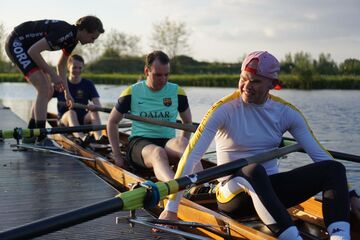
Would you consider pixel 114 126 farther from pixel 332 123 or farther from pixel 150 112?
pixel 332 123

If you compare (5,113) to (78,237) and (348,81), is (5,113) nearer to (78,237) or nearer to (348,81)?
(78,237)

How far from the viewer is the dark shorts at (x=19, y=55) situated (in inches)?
277

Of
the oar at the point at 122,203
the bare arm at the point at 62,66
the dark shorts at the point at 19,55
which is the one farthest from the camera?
the bare arm at the point at 62,66

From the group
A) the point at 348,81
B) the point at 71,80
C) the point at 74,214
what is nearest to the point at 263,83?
the point at 74,214

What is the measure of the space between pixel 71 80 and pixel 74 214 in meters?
6.20

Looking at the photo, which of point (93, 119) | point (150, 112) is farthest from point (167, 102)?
point (93, 119)

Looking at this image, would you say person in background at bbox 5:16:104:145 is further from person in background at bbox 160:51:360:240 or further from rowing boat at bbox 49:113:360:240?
person in background at bbox 160:51:360:240

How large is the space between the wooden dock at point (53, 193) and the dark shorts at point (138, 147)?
1.24ft

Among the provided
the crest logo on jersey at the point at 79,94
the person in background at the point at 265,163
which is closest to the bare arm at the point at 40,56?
the crest logo on jersey at the point at 79,94

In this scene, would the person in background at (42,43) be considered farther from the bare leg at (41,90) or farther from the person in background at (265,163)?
the person in background at (265,163)

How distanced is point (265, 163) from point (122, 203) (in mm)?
1226

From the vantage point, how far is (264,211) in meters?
3.15

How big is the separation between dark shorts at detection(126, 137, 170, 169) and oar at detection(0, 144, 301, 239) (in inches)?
77.2

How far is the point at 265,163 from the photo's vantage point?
3.71 m
